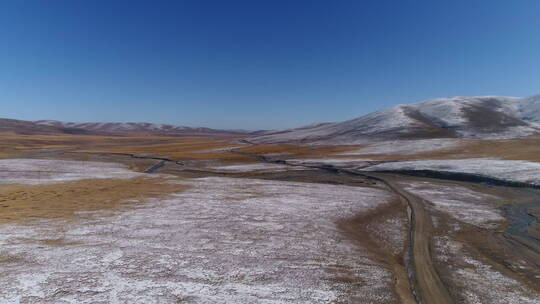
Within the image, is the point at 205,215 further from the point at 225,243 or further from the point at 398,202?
the point at 398,202

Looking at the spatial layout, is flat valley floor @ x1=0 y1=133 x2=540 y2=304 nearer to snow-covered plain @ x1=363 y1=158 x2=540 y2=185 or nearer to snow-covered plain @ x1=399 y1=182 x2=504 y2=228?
snow-covered plain @ x1=399 y1=182 x2=504 y2=228

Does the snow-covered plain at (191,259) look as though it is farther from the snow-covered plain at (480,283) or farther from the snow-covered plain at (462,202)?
the snow-covered plain at (462,202)

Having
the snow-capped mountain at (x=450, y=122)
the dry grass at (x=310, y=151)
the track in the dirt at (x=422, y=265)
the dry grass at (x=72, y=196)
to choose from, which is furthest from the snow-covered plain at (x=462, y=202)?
the snow-capped mountain at (x=450, y=122)

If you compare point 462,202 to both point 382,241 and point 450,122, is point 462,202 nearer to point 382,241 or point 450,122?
point 382,241

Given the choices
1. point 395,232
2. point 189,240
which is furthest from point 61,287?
point 395,232

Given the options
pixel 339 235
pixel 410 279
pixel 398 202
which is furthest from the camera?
pixel 398 202
